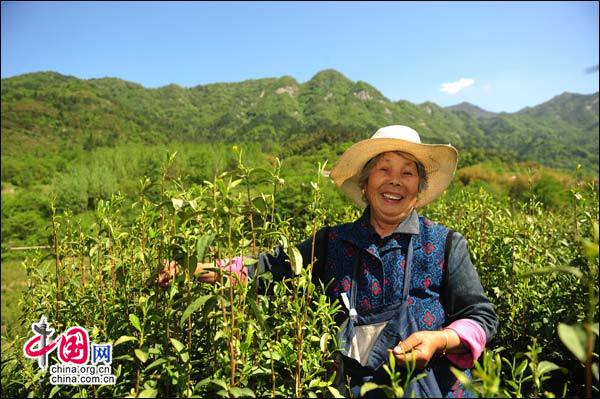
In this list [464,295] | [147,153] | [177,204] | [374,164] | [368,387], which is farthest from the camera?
[147,153]

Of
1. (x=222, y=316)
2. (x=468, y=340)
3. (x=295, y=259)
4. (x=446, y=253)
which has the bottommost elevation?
(x=468, y=340)

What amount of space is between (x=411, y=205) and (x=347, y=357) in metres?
Answer: 0.99

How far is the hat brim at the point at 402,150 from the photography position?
7.63ft

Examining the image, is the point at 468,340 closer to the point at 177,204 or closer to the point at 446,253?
the point at 446,253

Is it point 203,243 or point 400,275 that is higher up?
point 203,243

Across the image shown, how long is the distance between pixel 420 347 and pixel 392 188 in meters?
0.97

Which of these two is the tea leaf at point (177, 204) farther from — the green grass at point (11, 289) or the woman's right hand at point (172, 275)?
the green grass at point (11, 289)

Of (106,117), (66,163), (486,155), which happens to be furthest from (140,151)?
(486,155)

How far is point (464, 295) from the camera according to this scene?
2.01 meters

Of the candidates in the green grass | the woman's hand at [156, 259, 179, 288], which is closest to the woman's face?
the woman's hand at [156, 259, 179, 288]

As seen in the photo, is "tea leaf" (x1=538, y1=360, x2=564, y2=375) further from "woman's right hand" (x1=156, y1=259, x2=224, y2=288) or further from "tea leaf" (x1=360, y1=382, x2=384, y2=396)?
"woman's right hand" (x1=156, y1=259, x2=224, y2=288)

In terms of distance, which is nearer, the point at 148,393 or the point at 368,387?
the point at 368,387

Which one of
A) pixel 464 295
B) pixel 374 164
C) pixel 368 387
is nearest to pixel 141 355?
pixel 368 387

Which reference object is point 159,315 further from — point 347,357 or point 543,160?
point 543,160
